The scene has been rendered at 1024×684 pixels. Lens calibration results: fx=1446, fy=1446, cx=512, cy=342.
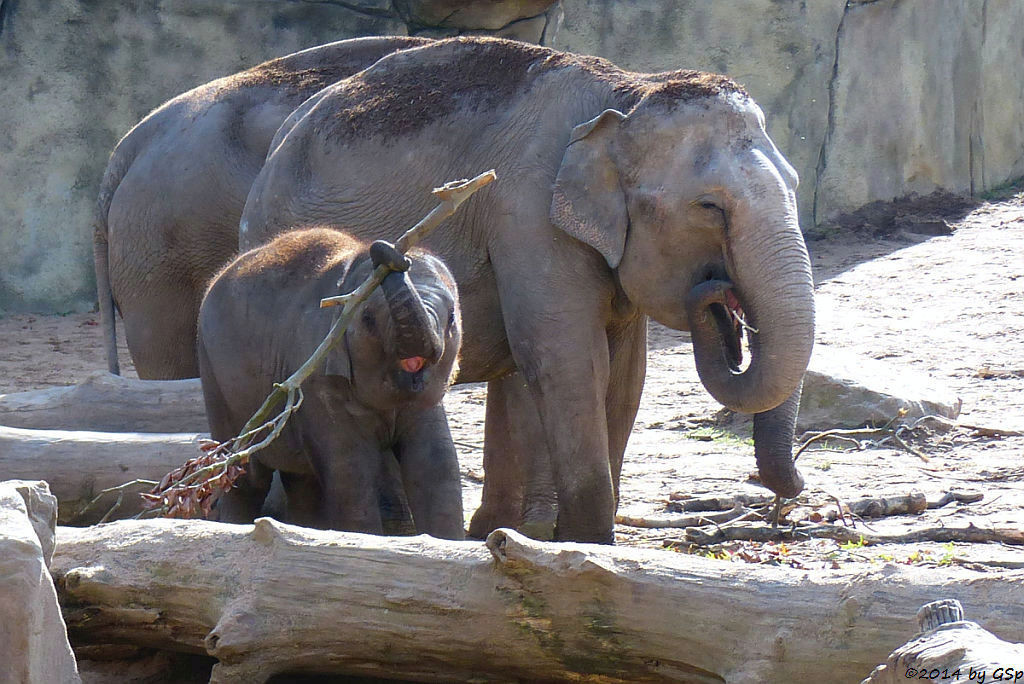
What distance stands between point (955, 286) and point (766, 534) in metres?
4.77

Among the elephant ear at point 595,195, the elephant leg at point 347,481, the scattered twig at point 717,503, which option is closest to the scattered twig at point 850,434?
the scattered twig at point 717,503

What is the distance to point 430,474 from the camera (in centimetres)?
402

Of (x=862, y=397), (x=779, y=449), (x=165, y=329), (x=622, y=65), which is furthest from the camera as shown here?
(x=622, y=65)

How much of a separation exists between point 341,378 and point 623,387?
141 cm

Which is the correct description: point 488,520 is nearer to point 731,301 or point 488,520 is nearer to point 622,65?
point 731,301

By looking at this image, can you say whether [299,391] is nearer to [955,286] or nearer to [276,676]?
[276,676]

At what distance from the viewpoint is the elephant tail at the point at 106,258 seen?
679 cm

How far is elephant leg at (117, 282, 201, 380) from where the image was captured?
654 cm

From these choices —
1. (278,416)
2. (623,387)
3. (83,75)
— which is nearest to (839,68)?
(83,75)

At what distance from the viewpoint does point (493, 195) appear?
464 centimetres

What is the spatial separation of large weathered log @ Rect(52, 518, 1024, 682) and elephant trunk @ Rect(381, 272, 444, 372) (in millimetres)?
617

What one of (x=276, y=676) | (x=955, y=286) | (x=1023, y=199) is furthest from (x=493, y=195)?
(x=1023, y=199)

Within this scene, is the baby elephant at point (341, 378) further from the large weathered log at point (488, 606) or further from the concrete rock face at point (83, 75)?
the concrete rock face at point (83, 75)

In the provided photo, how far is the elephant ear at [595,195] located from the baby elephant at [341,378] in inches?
21.6
